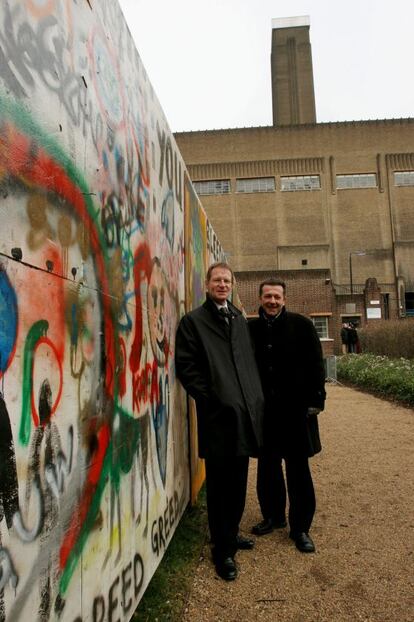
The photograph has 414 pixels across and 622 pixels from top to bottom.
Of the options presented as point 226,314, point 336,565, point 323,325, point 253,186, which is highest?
point 253,186

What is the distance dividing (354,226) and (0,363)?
42924mm

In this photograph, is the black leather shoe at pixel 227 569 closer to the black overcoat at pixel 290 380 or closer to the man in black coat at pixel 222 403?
the man in black coat at pixel 222 403

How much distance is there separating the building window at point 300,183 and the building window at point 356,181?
197 cm

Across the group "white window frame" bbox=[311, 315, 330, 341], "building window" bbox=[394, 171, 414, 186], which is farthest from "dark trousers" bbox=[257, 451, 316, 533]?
"building window" bbox=[394, 171, 414, 186]

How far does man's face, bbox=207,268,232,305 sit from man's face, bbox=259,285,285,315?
322mm

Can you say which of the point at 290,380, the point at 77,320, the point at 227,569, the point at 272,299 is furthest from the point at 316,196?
the point at 77,320

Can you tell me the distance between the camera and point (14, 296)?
1.21m

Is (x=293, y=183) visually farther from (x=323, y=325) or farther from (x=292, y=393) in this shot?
(x=292, y=393)

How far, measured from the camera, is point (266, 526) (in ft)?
11.2

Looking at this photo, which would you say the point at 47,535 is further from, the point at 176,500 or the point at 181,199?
the point at 181,199

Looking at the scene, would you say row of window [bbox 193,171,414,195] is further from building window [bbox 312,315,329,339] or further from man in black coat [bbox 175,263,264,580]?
man in black coat [bbox 175,263,264,580]

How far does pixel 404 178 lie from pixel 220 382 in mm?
44234

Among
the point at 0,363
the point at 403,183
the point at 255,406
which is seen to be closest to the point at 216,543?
the point at 255,406

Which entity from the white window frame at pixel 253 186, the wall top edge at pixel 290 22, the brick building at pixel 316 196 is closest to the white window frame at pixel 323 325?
the brick building at pixel 316 196
